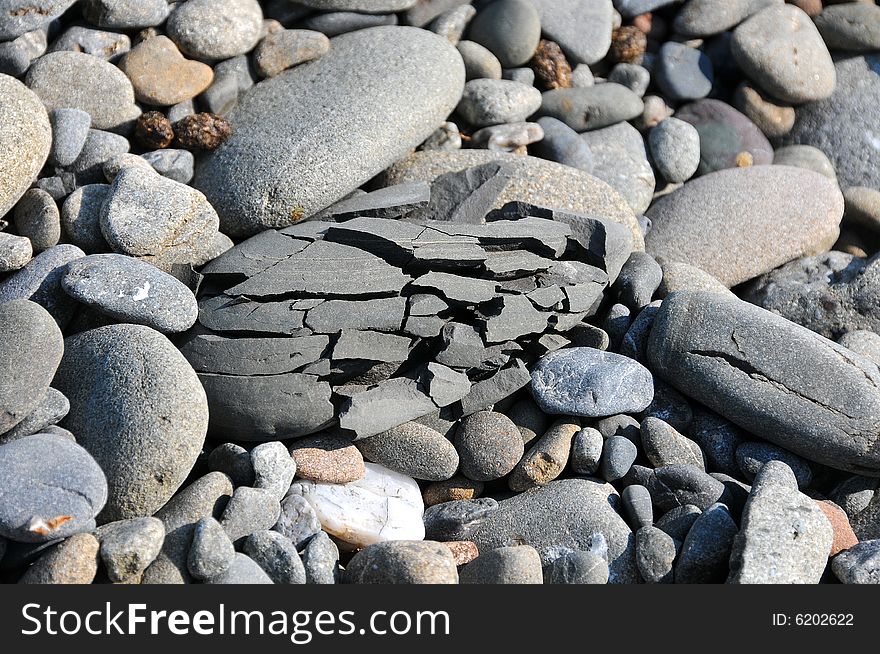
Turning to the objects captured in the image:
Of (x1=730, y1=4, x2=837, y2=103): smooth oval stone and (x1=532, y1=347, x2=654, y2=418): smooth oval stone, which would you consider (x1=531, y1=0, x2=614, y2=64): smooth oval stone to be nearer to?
(x1=730, y1=4, x2=837, y2=103): smooth oval stone

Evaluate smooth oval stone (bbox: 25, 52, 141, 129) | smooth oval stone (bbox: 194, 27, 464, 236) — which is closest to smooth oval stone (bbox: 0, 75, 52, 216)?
smooth oval stone (bbox: 25, 52, 141, 129)

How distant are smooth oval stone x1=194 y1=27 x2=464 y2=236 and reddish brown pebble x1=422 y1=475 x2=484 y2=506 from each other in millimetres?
1424

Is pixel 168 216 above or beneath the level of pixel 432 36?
beneath

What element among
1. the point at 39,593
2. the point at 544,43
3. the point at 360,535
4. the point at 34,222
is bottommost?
the point at 360,535

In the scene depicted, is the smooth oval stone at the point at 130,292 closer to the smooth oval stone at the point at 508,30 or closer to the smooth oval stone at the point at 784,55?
the smooth oval stone at the point at 508,30

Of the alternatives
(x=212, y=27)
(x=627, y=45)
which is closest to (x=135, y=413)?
(x=212, y=27)

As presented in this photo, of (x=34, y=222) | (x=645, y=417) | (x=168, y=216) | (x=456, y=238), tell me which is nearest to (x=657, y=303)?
(x=645, y=417)

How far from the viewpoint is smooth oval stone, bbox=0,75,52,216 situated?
140 inches

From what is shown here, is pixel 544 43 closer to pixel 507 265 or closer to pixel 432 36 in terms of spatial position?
pixel 432 36

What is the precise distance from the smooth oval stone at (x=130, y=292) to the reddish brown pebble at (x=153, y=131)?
0.98 m

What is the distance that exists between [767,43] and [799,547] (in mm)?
3819

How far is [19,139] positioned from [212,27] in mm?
1221

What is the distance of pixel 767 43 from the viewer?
5574 millimetres

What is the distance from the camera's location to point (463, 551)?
10.3 ft
